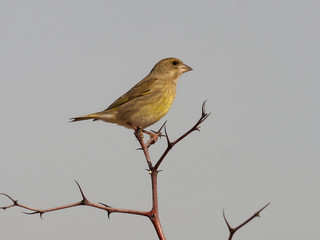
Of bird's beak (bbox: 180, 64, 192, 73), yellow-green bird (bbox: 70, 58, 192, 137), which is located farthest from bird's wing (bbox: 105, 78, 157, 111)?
bird's beak (bbox: 180, 64, 192, 73)

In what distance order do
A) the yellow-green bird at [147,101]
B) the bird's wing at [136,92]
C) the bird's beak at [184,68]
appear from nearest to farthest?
the yellow-green bird at [147,101] < the bird's wing at [136,92] < the bird's beak at [184,68]

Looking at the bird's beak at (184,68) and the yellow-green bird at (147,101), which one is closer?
the yellow-green bird at (147,101)

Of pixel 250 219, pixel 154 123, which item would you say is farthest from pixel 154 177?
pixel 154 123

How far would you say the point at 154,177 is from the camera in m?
3.38

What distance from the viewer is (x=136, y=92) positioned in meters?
7.93

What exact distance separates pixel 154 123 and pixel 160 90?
77cm

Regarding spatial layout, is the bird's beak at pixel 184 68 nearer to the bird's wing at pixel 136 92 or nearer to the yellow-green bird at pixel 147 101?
the yellow-green bird at pixel 147 101

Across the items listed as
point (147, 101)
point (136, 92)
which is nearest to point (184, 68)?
point (136, 92)

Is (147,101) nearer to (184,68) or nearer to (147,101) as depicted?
(147,101)

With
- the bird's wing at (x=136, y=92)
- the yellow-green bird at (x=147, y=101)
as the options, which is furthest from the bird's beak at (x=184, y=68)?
the bird's wing at (x=136, y=92)

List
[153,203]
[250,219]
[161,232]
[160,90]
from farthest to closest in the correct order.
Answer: [160,90] → [153,203] → [161,232] → [250,219]

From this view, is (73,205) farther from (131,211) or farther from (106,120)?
(106,120)

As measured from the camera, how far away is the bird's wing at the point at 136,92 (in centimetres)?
780

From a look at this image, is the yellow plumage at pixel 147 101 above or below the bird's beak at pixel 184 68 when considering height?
below
